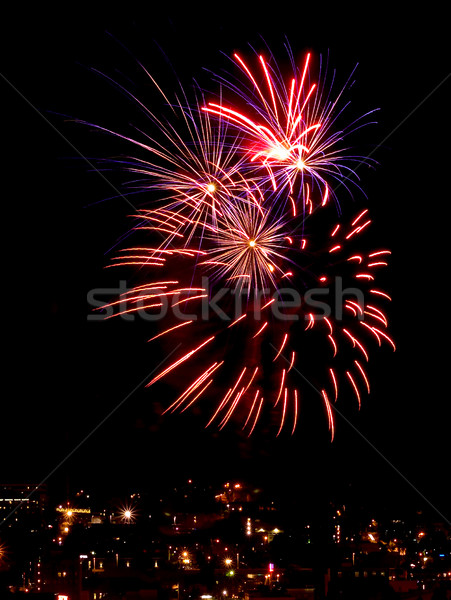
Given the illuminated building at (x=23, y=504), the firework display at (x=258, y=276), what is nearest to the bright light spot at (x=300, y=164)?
the firework display at (x=258, y=276)

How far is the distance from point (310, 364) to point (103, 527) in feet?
15.4

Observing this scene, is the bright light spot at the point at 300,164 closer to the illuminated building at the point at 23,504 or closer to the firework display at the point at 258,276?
the firework display at the point at 258,276

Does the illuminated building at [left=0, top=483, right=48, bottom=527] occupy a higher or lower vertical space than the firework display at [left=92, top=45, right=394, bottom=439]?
lower

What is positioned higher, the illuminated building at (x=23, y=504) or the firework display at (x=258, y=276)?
the firework display at (x=258, y=276)

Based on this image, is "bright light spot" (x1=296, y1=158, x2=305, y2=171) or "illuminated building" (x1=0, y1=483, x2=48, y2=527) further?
"illuminated building" (x1=0, y1=483, x2=48, y2=527)

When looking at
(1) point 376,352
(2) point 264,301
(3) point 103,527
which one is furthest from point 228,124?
(3) point 103,527

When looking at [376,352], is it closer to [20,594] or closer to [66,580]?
[66,580]

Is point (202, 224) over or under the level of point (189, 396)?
over

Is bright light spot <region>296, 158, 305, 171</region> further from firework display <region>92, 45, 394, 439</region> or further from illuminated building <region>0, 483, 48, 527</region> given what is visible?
illuminated building <region>0, 483, 48, 527</region>

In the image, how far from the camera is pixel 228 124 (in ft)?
33.9

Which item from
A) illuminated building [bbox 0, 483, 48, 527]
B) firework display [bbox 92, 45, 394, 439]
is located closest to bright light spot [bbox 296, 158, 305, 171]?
firework display [bbox 92, 45, 394, 439]

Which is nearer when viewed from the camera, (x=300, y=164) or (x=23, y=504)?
(x=300, y=164)

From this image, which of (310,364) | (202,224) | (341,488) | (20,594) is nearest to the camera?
(20,594)

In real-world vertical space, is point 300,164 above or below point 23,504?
above
